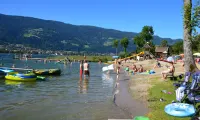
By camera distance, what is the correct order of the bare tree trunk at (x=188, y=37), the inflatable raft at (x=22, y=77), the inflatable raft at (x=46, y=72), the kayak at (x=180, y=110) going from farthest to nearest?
the inflatable raft at (x=46, y=72) < the inflatable raft at (x=22, y=77) < the bare tree trunk at (x=188, y=37) < the kayak at (x=180, y=110)

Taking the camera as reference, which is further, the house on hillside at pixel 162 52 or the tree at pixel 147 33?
the house on hillside at pixel 162 52

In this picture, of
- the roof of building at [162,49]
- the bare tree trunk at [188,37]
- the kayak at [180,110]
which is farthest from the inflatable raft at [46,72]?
the roof of building at [162,49]

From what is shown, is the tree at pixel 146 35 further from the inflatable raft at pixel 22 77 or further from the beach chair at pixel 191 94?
the beach chair at pixel 191 94

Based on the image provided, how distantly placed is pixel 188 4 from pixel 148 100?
746 cm

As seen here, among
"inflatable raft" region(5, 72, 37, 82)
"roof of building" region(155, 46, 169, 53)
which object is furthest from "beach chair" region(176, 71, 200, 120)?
"roof of building" region(155, 46, 169, 53)

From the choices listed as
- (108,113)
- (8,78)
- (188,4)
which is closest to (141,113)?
(108,113)

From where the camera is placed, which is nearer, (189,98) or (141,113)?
(189,98)

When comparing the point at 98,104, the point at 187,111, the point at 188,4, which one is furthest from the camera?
the point at 188,4

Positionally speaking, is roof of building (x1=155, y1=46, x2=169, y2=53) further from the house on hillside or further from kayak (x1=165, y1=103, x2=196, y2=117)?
kayak (x1=165, y1=103, x2=196, y2=117)

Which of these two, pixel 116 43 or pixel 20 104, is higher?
pixel 116 43

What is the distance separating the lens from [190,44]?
1870 centimetres

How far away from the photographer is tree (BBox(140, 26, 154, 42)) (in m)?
107

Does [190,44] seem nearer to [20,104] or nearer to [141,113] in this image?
[141,113]

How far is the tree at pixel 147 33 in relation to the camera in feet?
350
